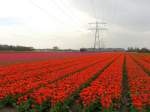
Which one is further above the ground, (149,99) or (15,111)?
(149,99)

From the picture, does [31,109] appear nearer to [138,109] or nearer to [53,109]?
[53,109]

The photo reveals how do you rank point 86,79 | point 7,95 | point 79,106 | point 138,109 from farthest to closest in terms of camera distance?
point 86,79
point 7,95
point 79,106
point 138,109

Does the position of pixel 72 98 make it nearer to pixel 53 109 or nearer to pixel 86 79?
pixel 53 109

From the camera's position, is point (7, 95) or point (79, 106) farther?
point (7, 95)

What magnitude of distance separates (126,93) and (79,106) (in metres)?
3.68

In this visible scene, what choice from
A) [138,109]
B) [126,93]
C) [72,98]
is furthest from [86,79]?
[138,109]

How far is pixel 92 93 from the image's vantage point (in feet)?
25.4

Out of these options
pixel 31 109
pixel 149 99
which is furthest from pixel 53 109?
pixel 149 99

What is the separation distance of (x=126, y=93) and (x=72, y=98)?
3020mm

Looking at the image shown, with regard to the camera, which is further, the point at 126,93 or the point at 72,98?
the point at 126,93

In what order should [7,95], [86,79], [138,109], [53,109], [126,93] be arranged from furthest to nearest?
[86,79] < [126,93] < [7,95] < [53,109] < [138,109]

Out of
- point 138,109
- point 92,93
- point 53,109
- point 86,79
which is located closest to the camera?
point 138,109

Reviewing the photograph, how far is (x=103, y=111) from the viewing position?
6.53 metres

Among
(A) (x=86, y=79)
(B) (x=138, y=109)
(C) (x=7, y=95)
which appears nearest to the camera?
(B) (x=138, y=109)
